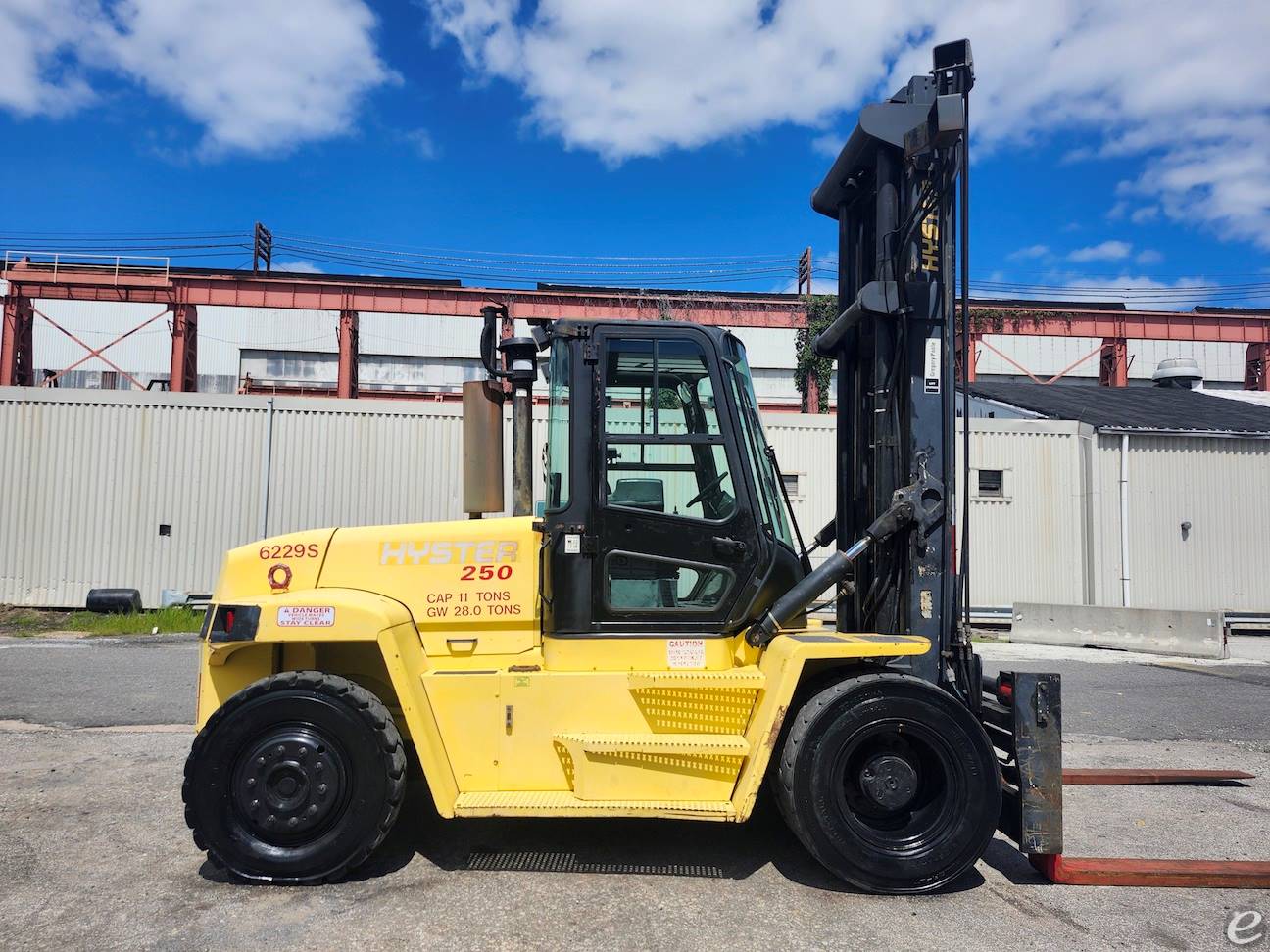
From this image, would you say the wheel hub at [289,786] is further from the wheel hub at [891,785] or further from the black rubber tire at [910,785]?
the wheel hub at [891,785]

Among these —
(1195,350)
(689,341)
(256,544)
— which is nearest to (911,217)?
(689,341)

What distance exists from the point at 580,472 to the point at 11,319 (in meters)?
24.3

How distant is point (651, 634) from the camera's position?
4242mm

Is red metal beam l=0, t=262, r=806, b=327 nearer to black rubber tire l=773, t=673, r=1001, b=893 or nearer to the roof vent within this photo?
the roof vent

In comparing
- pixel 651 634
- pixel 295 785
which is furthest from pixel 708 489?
pixel 295 785

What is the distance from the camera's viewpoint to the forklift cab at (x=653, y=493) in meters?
4.25

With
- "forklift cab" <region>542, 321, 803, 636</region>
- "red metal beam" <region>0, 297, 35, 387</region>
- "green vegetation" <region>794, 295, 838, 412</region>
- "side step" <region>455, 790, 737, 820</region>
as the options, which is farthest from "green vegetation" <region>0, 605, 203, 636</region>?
"green vegetation" <region>794, 295, 838, 412</region>

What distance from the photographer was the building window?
15430 millimetres

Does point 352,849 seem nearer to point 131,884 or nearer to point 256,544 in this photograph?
point 131,884

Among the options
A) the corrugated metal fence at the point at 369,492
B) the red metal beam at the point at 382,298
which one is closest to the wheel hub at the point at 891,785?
the corrugated metal fence at the point at 369,492

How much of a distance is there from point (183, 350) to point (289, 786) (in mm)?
21428

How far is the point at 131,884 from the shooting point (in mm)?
3959

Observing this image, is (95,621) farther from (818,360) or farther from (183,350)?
(818,360)
